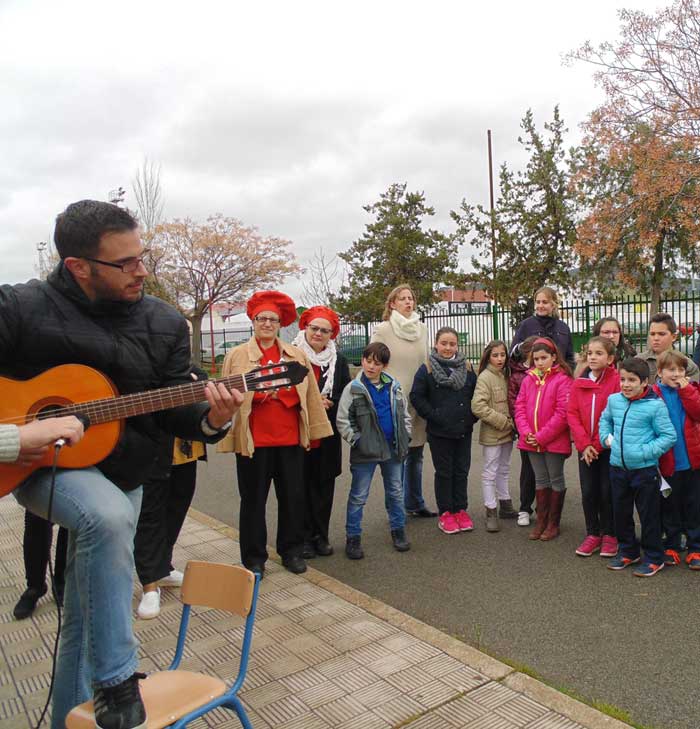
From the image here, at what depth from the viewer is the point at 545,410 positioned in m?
5.58

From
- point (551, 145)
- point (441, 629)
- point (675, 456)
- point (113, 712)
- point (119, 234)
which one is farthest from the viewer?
point (551, 145)

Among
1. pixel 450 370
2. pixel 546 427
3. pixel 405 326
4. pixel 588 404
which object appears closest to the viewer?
pixel 588 404

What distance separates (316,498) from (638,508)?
2.55m

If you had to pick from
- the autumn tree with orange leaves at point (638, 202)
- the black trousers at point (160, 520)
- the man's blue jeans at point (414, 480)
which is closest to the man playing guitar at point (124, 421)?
the black trousers at point (160, 520)

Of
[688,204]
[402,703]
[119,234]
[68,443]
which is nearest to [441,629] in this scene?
[402,703]

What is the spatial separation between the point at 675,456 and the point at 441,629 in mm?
2271

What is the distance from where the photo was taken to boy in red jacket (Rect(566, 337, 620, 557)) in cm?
507

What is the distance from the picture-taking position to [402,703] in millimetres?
3051

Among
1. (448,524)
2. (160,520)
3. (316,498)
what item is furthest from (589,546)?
(160,520)

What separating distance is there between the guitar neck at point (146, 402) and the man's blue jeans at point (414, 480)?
3.93m

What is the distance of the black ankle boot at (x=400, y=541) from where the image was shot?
5363 millimetres

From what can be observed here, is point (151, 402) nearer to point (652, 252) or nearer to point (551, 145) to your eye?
point (652, 252)

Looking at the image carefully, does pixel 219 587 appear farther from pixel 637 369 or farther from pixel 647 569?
pixel 637 369

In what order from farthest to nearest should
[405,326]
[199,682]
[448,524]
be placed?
[405,326], [448,524], [199,682]
